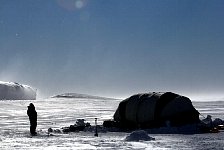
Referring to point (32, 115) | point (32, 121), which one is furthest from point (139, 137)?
point (32, 115)

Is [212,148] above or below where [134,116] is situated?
below

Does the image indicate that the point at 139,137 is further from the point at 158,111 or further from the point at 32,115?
the point at 32,115

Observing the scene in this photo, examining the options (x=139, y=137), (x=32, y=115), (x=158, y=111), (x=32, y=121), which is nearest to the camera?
(x=139, y=137)

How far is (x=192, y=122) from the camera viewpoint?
121 feet

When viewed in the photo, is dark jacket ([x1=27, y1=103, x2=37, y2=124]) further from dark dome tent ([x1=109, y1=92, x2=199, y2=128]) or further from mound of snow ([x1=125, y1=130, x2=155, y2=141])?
mound of snow ([x1=125, y1=130, x2=155, y2=141])

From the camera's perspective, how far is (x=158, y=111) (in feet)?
118

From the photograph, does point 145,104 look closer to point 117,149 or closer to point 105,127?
point 105,127

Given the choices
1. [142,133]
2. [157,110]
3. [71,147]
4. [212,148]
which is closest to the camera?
[212,148]

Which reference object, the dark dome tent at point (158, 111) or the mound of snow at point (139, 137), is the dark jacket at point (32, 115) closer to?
the dark dome tent at point (158, 111)

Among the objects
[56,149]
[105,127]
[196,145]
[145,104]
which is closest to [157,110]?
[145,104]

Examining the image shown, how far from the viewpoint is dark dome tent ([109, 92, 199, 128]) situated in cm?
3600

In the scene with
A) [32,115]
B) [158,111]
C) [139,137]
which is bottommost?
[139,137]

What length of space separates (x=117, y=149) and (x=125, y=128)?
657 inches

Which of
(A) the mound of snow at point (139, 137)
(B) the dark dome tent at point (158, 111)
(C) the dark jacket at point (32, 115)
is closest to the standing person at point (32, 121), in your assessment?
(C) the dark jacket at point (32, 115)
